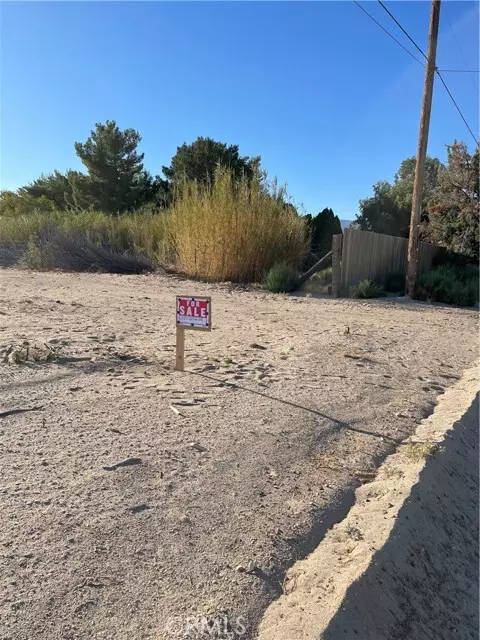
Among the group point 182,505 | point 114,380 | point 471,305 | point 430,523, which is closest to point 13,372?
point 114,380

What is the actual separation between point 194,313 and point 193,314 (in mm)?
16

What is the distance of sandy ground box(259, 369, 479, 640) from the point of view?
227cm

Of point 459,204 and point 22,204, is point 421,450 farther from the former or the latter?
point 22,204

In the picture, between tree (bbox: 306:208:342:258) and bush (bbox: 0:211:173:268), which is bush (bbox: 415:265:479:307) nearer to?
tree (bbox: 306:208:342:258)

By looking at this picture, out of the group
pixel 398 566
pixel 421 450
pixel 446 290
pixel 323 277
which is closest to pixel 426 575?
pixel 398 566

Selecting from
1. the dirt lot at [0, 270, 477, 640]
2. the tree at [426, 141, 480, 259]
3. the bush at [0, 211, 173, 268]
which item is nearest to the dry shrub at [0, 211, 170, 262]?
the bush at [0, 211, 173, 268]

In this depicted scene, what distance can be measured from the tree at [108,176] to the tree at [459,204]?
21.6m

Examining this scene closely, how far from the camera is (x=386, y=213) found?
1670 inches

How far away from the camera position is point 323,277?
15.0m

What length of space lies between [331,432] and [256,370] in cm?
159

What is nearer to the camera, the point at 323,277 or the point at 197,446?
the point at 197,446

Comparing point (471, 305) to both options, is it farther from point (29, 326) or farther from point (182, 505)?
point (182, 505)

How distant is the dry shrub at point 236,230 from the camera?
15047 millimetres

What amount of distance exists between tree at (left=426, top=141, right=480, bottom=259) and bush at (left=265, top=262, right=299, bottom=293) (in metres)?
10.9
